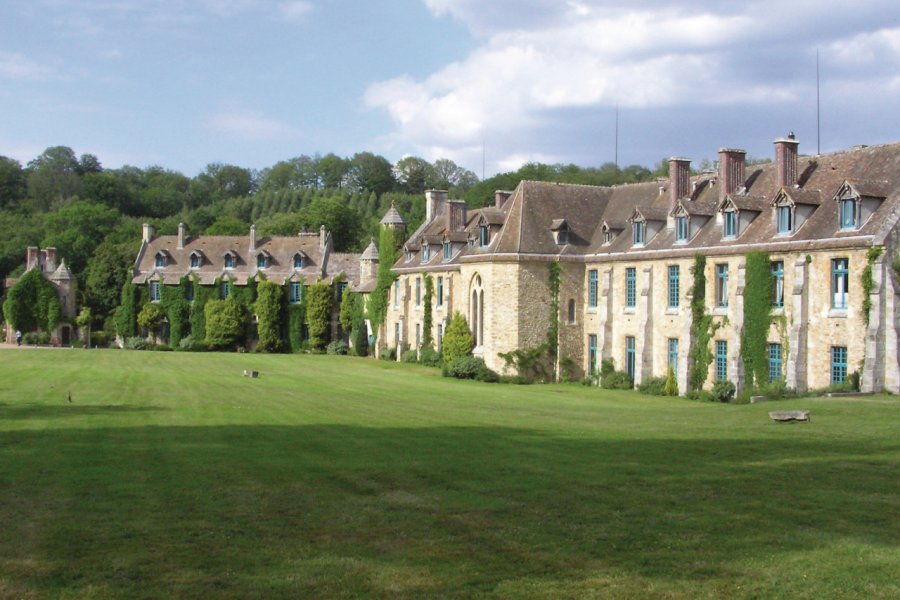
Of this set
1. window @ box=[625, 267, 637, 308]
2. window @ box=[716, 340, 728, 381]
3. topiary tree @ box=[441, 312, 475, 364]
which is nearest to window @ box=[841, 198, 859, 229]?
window @ box=[716, 340, 728, 381]

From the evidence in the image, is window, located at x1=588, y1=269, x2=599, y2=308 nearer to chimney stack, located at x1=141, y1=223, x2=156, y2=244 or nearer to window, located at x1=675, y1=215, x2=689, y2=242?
window, located at x1=675, y1=215, x2=689, y2=242

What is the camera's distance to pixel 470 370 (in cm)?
4919

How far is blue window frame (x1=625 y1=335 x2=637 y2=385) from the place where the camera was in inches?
1825

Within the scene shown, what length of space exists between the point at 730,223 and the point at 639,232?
6327 mm

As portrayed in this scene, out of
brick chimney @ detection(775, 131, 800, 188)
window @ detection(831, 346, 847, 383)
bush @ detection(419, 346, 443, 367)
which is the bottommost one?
bush @ detection(419, 346, 443, 367)

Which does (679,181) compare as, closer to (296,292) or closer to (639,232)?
(639,232)

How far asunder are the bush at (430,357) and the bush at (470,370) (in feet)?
27.5

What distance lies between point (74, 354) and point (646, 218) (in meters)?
38.4

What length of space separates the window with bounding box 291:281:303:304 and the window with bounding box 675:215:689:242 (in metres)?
39.0

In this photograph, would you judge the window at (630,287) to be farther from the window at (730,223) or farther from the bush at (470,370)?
the bush at (470,370)

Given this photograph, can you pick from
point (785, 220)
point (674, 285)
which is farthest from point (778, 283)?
point (674, 285)

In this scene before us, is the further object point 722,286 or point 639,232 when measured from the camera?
point 639,232

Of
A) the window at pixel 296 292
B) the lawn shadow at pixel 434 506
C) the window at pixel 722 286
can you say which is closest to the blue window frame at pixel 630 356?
the window at pixel 722 286

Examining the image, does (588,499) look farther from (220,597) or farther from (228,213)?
(228,213)
